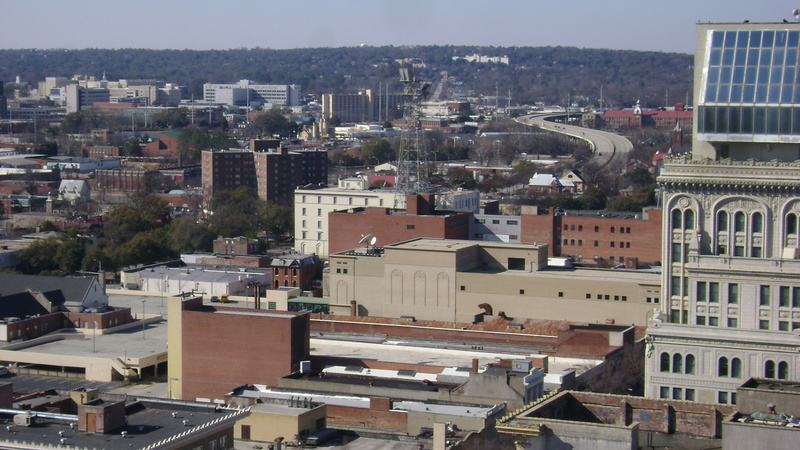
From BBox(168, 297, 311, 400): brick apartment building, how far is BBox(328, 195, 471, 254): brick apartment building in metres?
20.2

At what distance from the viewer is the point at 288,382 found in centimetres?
3819

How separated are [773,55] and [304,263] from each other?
32421mm

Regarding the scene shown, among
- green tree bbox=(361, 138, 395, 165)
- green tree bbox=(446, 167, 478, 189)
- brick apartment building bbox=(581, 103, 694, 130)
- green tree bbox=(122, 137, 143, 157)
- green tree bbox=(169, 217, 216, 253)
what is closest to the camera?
green tree bbox=(169, 217, 216, 253)

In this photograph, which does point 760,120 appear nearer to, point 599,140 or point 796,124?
point 796,124

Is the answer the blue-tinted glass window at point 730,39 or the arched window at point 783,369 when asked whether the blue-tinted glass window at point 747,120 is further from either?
the arched window at point 783,369

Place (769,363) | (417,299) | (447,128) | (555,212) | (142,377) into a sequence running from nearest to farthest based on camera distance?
(769,363) < (142,377) < (417,299) < (555,212) < (447,128)

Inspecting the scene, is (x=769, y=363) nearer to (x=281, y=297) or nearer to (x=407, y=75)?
(x=281, y=297)

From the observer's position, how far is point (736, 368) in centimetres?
3162

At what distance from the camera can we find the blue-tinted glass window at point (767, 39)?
32.2 metres

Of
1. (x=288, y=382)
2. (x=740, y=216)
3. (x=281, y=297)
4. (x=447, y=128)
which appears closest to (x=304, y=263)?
(x=281, y=297)

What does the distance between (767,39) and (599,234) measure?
3854 centimetres

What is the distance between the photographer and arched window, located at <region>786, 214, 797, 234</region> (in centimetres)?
3159

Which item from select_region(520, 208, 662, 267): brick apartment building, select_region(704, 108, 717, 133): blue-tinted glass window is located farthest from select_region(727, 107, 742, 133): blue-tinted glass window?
select_region(520, 208, 662, 267): brick apartment building

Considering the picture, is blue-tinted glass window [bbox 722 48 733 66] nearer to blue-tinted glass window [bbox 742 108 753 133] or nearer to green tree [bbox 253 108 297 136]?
blue-tinted glass window [bbox 742 108 753 133]
